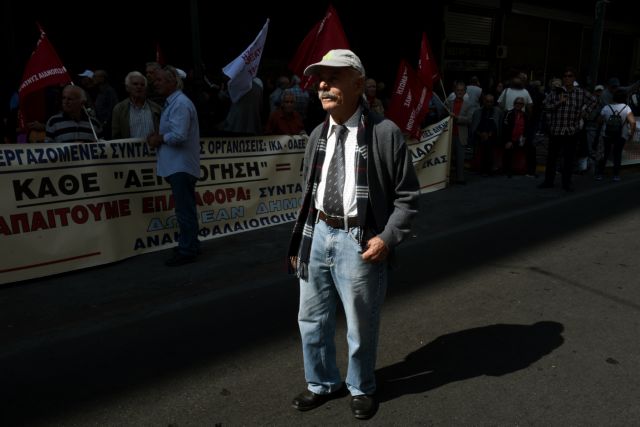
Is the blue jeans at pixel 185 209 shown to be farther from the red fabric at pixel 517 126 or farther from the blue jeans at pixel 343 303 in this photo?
the red fabric at pixel 517 126

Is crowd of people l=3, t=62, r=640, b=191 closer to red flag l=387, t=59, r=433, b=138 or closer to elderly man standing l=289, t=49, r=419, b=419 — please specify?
red flag l=387, t=59, r=433, b=138

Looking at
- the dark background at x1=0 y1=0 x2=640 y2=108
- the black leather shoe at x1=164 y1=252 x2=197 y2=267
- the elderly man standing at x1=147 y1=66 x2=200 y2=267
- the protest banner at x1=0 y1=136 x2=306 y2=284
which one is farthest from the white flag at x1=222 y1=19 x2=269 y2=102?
the dark background at x1=0 y1=0 x2=640 y2=108

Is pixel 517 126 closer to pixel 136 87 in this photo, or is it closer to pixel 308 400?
pixel 136 87

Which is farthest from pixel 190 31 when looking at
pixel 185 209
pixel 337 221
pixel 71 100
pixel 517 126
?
pixel 337 221

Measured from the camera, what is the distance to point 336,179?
2887 mm

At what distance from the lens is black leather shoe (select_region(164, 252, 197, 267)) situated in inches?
226

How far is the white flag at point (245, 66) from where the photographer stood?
7.07 metres

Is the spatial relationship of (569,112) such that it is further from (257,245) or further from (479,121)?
(257,245)

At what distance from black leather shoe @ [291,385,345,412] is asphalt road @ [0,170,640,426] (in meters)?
0.05

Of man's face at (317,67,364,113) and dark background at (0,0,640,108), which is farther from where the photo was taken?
dark background at (0,0,640,108)

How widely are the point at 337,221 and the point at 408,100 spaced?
6.06 m

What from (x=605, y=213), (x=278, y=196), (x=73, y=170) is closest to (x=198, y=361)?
(x=73, y=170)

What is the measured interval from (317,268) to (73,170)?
3424 millimetres

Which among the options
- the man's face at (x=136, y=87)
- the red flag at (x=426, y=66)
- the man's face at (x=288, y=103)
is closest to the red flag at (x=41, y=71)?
the man's face at (x=136, y=87)
